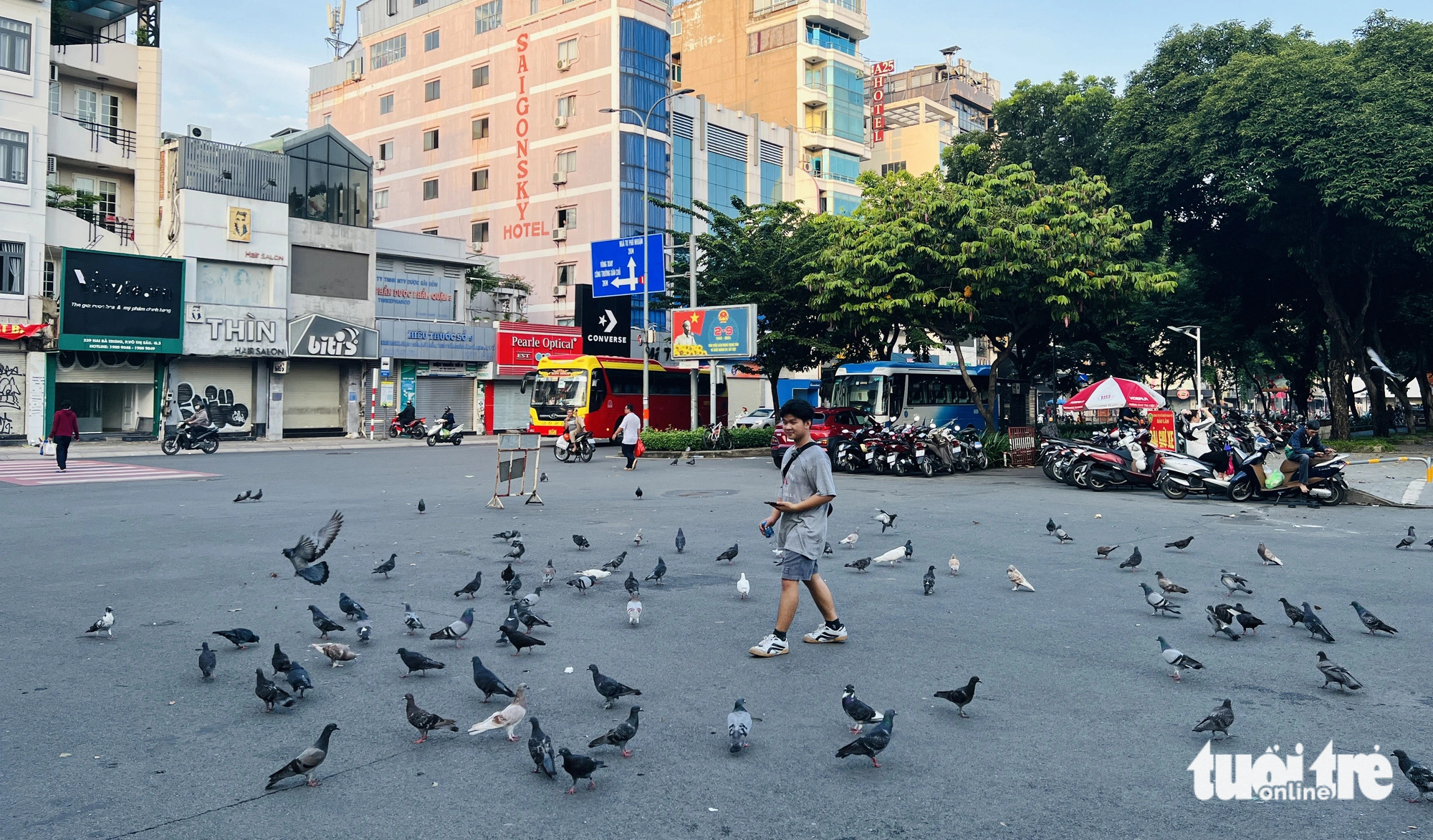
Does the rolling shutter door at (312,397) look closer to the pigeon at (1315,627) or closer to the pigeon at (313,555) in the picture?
the pigeon at (313,555)

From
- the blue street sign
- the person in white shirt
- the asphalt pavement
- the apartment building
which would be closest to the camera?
the asphalt pavement

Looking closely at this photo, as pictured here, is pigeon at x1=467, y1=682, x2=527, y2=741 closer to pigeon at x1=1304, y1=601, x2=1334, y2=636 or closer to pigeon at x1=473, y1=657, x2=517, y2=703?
pigeon at x1=473, y1=657, x2=517, y2=703

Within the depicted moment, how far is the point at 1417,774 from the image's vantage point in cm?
384

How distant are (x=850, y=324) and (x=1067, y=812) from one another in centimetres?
2214

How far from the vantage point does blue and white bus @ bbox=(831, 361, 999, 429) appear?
28.5 metres

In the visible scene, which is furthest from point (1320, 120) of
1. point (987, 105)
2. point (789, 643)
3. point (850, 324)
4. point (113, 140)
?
point (987, 105)

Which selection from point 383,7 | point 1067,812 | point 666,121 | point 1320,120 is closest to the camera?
point 1067,812

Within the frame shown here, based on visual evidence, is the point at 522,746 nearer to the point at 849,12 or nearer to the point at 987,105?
the point at 849,12

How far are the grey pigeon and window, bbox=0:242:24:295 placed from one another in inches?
1260

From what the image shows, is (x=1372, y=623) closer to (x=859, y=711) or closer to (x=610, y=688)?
(x=859, y=711)

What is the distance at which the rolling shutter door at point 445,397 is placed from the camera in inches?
1574

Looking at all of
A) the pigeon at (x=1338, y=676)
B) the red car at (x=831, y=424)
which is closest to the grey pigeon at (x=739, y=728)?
the pigeon at (x=1338, y=676)

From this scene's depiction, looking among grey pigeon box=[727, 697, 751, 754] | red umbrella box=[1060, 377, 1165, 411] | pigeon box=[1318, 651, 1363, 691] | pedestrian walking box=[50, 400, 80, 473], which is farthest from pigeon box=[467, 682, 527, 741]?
red umbrella box=[1060, 377, 1165, 411]

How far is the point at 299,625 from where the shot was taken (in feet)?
22.5
